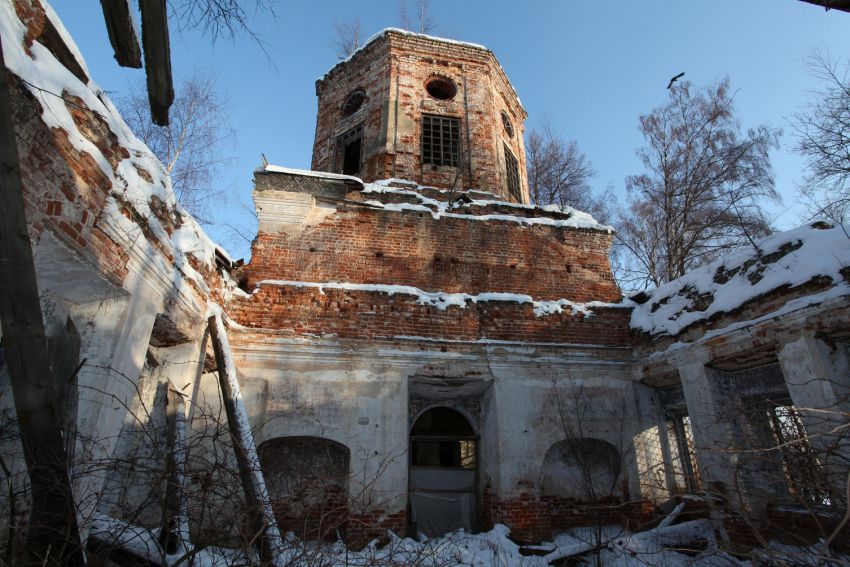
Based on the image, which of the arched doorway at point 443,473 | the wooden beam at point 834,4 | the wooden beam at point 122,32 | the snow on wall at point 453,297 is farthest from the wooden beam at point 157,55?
the arched doorway at point 443,473

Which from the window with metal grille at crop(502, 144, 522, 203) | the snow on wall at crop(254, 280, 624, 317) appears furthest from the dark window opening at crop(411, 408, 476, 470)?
the window with metal grille at crop(502, 144, 522, 203)

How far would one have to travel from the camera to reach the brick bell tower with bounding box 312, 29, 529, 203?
1085 centimetres

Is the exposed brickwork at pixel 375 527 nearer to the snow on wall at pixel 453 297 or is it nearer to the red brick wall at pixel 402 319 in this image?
the red brick wall at pixel 402 319

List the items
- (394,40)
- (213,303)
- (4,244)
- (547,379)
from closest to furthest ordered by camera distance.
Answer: (4,244), (213,303), (547,379), (394,40)

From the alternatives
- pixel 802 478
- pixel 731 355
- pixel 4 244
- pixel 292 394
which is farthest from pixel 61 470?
pixel 731 355

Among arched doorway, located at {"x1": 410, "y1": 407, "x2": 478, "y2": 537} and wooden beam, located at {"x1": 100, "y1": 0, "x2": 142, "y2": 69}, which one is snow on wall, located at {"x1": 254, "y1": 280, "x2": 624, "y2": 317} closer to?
arched doorway, located at {"x1": 410, "y1": 407, "x2": 478, "y2": 537}

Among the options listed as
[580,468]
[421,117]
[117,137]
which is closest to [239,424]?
[117,137]

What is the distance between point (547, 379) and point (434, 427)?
7.25ft

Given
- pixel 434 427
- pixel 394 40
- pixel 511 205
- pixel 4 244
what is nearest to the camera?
pixel 4 244

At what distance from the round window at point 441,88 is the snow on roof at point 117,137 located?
8.16 m

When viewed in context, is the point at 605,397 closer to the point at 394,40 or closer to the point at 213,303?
the point at 213,303

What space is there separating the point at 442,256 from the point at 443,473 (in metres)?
3.86

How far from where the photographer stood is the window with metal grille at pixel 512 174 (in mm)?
11954

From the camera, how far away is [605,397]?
807cm
